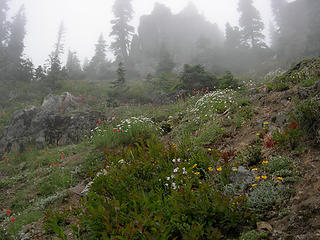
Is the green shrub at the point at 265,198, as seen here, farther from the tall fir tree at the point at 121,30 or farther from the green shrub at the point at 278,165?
the tall fir tree at the point at 121,30

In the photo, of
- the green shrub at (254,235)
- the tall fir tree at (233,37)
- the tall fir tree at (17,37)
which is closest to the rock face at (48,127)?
the green shrub at (254,235)

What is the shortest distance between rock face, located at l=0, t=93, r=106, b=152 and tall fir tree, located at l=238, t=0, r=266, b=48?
33.4 metres

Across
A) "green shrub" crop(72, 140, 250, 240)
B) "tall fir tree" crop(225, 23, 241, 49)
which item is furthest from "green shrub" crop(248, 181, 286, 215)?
"tall fir tree" crop(225, 23, 241, 49)

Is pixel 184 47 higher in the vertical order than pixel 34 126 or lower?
higher

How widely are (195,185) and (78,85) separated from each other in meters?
20.9

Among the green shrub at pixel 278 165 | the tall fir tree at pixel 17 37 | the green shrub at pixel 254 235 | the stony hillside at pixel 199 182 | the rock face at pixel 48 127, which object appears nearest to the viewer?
the green shrub at pixel 254 235

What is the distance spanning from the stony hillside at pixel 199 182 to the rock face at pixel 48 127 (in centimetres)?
319

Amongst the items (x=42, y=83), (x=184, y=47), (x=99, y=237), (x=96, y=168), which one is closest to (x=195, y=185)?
(x=99, y=237)

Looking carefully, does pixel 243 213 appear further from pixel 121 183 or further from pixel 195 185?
pixel 121 183

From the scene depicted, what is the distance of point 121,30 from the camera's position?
43156 mm

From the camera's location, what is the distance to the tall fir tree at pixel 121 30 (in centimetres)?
4284

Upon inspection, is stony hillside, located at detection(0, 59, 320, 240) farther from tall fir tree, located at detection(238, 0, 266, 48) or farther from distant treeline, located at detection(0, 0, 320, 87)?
tall fir tree, located at detection(238, 0, 266, 48)

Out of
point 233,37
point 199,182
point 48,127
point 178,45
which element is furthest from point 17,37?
point 199,182

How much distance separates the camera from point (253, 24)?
39.2 metres
